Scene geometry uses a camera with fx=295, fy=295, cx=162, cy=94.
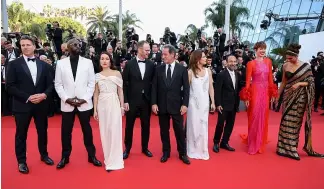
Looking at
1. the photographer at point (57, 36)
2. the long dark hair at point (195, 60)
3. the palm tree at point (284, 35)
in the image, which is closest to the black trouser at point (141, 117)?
the long dark hair at point (195, 60)

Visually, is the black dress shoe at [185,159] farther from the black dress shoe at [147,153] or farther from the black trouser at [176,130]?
the black dress shoe at [147,153]

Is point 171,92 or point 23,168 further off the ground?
point 171,92

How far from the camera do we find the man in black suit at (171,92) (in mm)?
3920

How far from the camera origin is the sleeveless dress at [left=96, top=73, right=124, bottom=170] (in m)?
3.71

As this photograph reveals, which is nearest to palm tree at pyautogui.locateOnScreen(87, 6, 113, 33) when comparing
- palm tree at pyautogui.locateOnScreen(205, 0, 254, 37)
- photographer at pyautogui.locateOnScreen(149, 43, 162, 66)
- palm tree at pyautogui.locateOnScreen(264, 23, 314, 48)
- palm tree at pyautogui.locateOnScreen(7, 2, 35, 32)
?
palm tree at pyautogui.locateOnScreen(7, 2, 35, 32)

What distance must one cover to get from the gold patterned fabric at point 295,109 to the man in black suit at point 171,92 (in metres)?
1.52

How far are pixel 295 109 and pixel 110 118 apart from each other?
8.54 ft

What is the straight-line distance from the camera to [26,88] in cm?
353

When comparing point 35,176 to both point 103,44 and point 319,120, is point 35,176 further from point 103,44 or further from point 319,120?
point 103,44

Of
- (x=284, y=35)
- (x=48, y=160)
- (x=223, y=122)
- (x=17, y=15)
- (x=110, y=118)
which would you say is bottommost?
(x=48, y=160)

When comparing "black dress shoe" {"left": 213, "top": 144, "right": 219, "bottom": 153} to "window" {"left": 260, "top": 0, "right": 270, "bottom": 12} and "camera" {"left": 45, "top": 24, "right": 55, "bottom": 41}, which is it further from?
"window" {"left": 260, "top": 0, "right": 270, "bottom": 12}

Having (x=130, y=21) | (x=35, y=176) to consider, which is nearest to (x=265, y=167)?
(x=35, y=176)

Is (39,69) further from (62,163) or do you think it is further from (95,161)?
(95,161)

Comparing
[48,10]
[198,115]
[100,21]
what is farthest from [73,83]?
[48,10]
